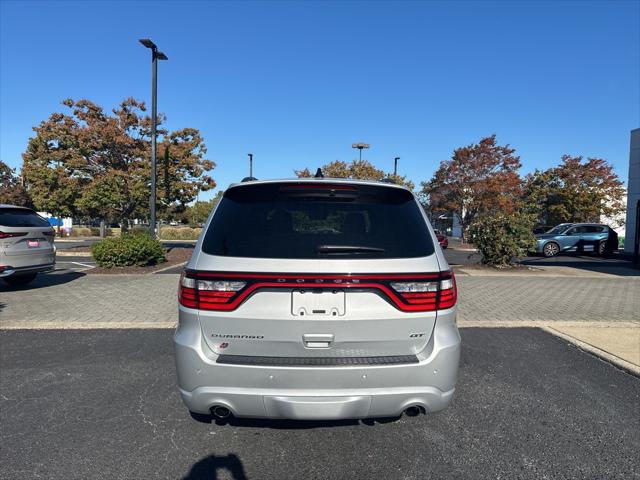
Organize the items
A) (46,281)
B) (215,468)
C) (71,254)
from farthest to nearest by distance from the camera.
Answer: (71,254), (46,281), (215,468)

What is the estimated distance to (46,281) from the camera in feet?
32.6

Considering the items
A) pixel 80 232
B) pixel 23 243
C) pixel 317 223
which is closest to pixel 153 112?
pixel 23 243

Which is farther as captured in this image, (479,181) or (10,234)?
(479,181)

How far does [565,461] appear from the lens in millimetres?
2736

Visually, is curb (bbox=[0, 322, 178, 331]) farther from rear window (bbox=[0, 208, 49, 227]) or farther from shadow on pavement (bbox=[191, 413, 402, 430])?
shadow on pavement (bbox=[191, 413, 402, 430])

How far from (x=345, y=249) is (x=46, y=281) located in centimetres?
1036

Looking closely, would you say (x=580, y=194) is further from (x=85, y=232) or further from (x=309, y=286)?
(x=85, y=232)

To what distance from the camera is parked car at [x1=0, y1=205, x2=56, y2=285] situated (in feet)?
24.6

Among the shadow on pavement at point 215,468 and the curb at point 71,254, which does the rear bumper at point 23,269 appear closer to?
the shadow on pavement at point 215,468

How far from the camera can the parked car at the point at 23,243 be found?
7.48m

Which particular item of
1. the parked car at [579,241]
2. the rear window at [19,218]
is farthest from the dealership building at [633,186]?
the rear window at [19,218]

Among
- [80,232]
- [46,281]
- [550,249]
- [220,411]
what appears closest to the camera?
[220,411]

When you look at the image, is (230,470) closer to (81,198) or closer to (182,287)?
(182,287)

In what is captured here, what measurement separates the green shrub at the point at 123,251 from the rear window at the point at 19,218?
11.2 feet
